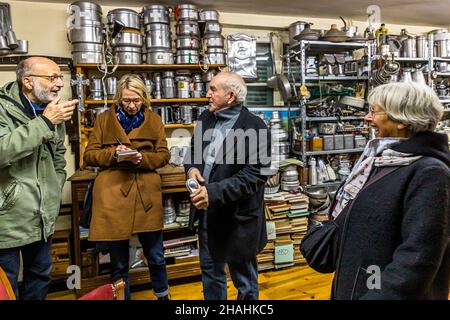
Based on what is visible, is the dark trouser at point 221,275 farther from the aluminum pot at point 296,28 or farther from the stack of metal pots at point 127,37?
the aluminum pot at point 296,28

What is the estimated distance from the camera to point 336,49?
3725 millimetres

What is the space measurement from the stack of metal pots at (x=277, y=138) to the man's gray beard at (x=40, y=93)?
7.23 ft

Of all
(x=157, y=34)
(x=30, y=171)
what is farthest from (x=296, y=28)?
(x=30, y=171)

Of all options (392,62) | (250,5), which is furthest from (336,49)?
(250,5)

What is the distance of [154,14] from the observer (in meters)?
Answer: 2.98

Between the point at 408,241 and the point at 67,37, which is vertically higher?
the point at 67,37

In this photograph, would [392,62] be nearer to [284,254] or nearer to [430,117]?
[284,254]

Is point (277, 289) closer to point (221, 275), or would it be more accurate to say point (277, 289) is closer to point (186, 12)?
point (221, 275)

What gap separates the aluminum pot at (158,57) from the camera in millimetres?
3031

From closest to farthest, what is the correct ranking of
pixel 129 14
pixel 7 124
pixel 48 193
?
pixel 7 124 → pixel 48 193 → pixel 129 14

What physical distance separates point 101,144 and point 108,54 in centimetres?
122

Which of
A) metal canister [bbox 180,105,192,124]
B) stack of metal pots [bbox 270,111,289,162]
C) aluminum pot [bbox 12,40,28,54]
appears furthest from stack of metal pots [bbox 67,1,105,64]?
stack of metal pots [bbox 270,111,289,162]

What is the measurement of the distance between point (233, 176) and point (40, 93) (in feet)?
3.45

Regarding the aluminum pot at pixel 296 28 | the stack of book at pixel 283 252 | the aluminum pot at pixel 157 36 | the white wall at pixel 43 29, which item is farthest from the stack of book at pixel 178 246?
the aluminum pot at pixel 296 28
